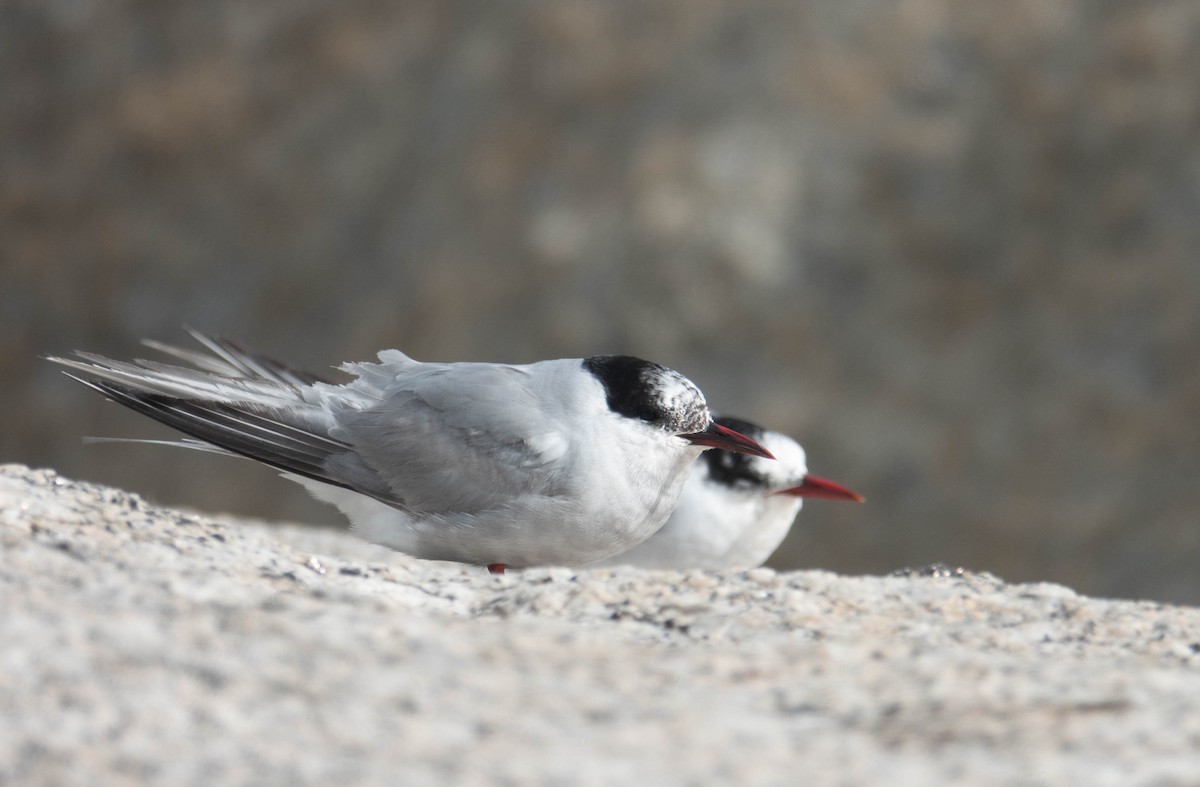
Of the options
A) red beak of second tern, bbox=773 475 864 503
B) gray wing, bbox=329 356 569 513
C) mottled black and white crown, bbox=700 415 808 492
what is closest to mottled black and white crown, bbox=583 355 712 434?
gray wing, bbox=329 356 569 513

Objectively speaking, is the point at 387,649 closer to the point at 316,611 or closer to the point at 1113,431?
the point at 316,611

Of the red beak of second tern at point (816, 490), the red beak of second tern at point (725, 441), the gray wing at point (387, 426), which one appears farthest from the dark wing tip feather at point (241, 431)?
the red beak of second tern at point (816, 490)

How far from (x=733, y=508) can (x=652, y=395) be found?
1467mm

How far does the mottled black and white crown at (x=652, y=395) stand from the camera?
3.17 meters

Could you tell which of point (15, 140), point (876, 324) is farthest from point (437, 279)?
point (15, 140)

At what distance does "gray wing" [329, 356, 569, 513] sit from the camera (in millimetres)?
3080

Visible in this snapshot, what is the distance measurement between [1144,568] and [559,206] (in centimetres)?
351

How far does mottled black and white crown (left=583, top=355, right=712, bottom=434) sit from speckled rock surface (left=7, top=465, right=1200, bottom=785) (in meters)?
0.64

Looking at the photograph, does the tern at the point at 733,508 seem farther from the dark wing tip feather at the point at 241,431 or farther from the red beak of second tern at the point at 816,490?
the dark wing tip feather at the point at 241,431

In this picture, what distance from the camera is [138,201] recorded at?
29.1ft

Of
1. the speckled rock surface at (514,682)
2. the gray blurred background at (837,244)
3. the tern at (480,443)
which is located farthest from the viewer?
the gray blurred background at (837,244)

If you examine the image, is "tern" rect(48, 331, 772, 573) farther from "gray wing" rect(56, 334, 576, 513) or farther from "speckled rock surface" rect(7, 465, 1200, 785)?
"speckled rock surface" rect(7, 465, 1200, 785)

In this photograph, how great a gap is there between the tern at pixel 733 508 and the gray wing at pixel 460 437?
4.01ft

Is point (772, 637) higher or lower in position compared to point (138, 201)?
lower
